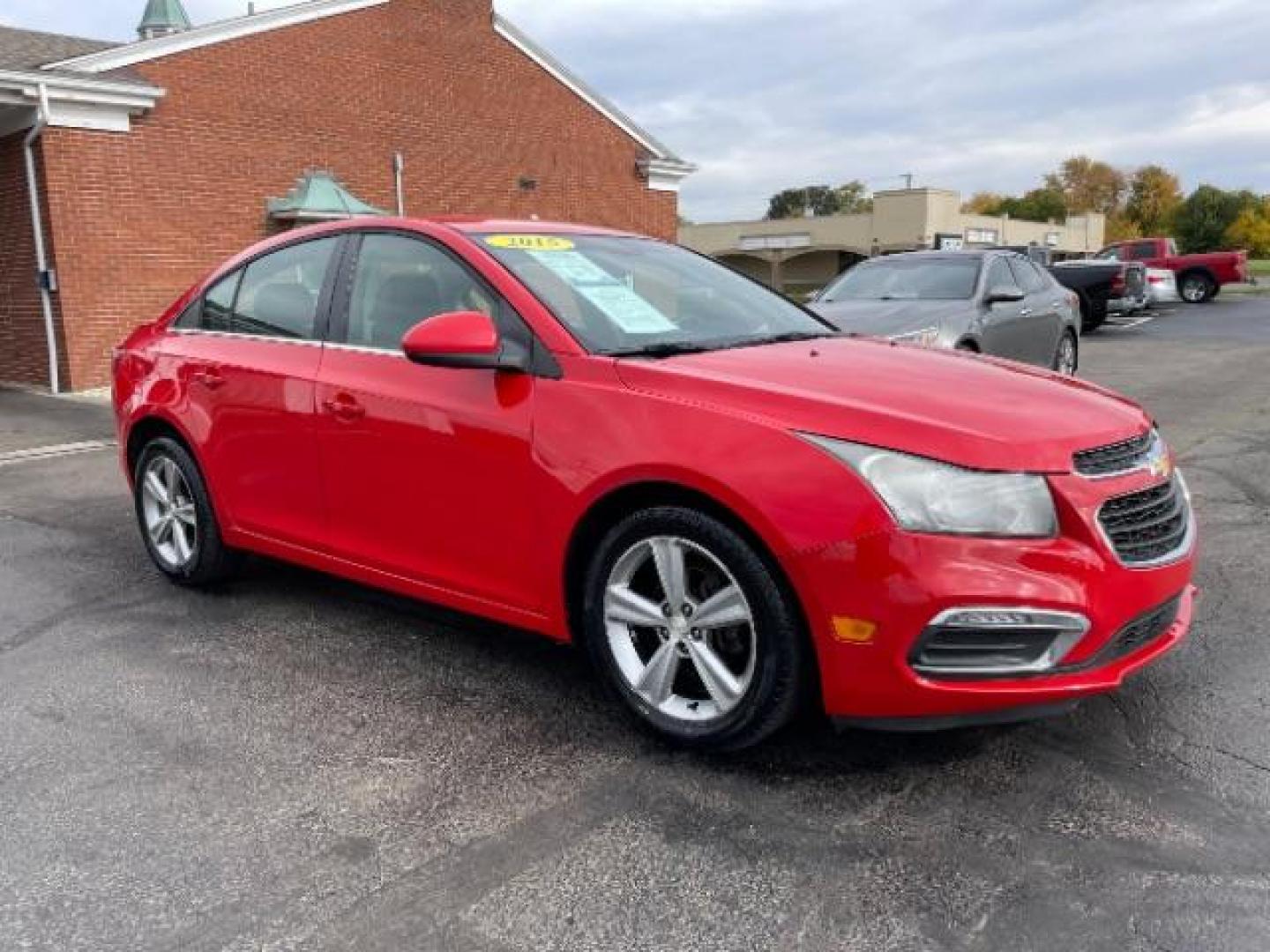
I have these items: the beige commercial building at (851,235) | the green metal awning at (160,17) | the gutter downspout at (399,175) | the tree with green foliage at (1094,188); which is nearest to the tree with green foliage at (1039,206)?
the tree with green foliage at (1094,188)

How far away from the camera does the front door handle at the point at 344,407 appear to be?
3.95m

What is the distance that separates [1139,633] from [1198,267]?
32.2m

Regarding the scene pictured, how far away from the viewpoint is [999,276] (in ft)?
32.4

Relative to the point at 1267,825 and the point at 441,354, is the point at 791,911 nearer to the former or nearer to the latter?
the point at 1267,825

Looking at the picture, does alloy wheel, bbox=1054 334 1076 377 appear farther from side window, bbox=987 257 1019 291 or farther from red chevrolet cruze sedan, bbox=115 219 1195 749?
red chevrolet cruze sedan, bbox=115 219 1195 749

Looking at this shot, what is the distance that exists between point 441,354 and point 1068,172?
115m

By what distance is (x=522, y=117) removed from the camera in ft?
61.5

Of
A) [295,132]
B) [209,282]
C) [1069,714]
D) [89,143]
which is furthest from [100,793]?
[295,132]

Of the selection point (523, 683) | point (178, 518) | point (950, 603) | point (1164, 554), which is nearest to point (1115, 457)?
point (1164, 554)

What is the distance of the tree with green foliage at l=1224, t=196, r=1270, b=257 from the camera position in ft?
264

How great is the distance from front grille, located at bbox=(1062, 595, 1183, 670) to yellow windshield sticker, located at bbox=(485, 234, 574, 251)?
228 centimetres

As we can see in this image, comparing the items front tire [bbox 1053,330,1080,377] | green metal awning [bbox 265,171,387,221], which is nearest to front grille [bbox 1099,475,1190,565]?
front tire [bbox 1053,330,1080,377]

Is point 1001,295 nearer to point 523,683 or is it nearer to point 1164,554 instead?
point 1164,554

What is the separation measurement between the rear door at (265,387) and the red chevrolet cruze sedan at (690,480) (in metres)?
0.02
